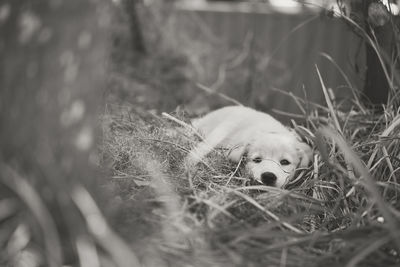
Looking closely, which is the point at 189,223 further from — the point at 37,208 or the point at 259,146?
the point at 259,146

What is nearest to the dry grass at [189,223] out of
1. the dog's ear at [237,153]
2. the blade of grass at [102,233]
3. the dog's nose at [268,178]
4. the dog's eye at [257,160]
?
the blade of grass at [102,233]

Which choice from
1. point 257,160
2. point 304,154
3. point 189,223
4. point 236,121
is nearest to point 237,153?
point 257,160

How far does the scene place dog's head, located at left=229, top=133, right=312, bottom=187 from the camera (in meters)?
2.83

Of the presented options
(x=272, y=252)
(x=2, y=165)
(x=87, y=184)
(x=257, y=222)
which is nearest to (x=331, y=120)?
(x=257, y=222)

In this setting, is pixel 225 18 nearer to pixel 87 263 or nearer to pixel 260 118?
pixel 260 118

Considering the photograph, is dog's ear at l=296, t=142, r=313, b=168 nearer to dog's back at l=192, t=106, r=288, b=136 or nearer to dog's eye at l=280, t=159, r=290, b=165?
dog's eye at l=280, t=159, r=290, b=165

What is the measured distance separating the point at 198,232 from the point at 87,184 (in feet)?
1.40

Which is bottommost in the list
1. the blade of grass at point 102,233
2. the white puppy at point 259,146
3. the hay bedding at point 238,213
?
the white puppy at point 259,146

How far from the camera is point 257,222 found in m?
1.93

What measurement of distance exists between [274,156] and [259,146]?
4.6 inches

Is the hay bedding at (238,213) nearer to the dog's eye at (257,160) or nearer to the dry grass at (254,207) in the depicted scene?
the dry grass at (254,207)

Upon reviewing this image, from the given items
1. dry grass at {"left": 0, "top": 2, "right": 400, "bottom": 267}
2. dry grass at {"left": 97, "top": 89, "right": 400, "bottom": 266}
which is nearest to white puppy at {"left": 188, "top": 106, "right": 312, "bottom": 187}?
dry grass at {"left": 97, "top": 89, "right": 400, "bottom": 266}

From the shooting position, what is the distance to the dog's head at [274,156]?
2834 mm

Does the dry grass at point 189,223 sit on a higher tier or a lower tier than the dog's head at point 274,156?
higher
